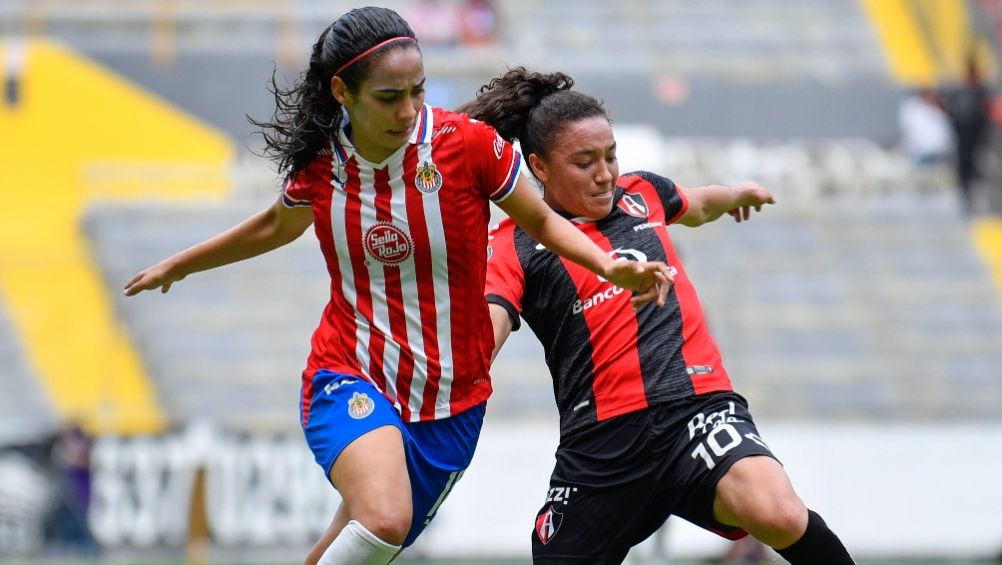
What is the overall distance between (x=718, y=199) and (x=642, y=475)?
1.07 m

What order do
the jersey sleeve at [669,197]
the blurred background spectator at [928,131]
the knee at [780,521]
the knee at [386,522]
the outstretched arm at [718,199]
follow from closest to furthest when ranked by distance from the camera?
1. the knee at [386,522]
2. the knee at [780,521]
3. the jersey sleeve at [669,197]
4. the outstretched arm at [718,199]
5. the blurred background spectator at [928,131]

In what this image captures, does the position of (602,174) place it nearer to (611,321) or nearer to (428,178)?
(611,321)

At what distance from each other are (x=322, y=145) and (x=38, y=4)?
1574 cm

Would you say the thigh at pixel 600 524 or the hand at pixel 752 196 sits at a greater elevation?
the hand at pixel 752 196

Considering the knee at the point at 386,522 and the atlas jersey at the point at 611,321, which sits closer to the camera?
the knee at the point at 386,522

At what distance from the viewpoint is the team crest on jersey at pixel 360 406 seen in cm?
418

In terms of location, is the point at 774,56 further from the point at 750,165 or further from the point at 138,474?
the point at 138,474

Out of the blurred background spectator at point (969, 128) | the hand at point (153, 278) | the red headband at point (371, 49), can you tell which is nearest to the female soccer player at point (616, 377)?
the red headband at point (371, 49)

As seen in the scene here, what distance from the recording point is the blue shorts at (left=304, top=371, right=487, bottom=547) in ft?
13.7

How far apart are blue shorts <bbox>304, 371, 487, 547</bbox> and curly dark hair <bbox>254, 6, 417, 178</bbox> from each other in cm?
67

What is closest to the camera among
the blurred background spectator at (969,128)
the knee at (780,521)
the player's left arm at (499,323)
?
the knee at (780,521)

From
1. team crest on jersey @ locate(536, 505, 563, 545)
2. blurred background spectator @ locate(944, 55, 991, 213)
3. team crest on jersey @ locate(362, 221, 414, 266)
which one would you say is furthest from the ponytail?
blurred background spectator @ locate(944, 55, 991, 213)

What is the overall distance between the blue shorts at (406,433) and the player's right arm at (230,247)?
1.59ft

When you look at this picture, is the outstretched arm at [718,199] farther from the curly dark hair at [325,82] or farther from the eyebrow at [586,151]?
the curly dark hair at [325,82]
